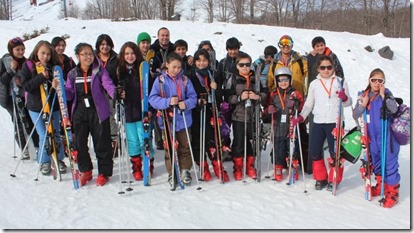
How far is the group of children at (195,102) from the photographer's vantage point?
16.8 feet

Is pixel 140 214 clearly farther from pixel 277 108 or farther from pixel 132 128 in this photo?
pixel 277 108

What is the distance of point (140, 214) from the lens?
4410 millimetres

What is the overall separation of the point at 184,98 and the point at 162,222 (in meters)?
1.89

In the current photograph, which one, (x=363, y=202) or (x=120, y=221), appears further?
(x=363, y=202)

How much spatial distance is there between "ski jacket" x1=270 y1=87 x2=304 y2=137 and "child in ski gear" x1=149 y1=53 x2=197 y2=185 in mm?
1350

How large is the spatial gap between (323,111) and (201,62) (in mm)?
1981

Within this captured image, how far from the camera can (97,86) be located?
205 inches

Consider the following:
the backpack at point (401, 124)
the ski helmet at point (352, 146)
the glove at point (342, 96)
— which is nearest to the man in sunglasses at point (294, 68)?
the ski helmet at point (352, 146)

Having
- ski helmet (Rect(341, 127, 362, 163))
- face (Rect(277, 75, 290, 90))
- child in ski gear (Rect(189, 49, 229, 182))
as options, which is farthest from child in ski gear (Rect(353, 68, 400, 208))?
child in ski gear (Rect(189, 49, 229, 182))

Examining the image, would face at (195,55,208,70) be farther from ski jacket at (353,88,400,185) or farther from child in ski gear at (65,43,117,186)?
ski jacket at (353,88,400,185)

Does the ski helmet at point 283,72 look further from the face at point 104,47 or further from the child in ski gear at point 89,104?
the face at point 104,47

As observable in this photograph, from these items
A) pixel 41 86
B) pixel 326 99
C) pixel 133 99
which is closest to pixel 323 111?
pixel 326 99

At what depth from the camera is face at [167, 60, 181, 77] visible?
5195 millimetres

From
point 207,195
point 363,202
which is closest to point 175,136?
point 207,195
